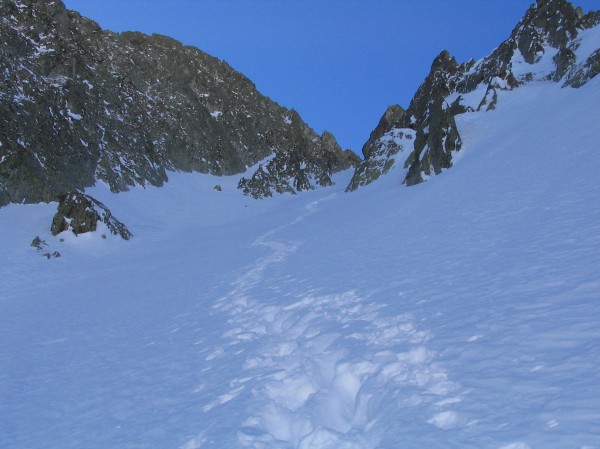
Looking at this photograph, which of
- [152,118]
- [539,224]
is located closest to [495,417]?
[539,224]

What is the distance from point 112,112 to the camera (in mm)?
51125

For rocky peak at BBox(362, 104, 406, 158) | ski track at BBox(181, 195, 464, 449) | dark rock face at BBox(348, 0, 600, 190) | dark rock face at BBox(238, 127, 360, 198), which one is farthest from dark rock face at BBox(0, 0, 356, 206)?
dark rock face at BBox(348, 0, 600, 190)

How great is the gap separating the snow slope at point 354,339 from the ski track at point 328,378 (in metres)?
0.03

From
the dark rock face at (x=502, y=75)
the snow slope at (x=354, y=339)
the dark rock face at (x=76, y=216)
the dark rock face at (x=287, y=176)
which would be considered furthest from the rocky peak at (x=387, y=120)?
the snow slope at (x=354, y=339)

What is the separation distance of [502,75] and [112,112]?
147 feet

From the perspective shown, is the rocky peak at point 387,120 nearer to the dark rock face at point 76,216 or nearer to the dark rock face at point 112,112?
the dark rock face at point 112,112

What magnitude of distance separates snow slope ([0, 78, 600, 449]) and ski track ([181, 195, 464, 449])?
0.09 ft

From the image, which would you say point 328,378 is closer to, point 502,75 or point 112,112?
point 502,75

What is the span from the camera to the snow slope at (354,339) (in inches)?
163

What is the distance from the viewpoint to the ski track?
4301mm

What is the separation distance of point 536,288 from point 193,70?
91.8 meters

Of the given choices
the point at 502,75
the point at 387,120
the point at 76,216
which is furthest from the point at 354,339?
the point at 387,120

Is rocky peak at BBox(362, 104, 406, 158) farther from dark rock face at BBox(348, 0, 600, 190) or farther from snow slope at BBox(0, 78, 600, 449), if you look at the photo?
snow slope at BBox(0, 78, 600, 449)

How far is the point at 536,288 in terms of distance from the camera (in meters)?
6.20
